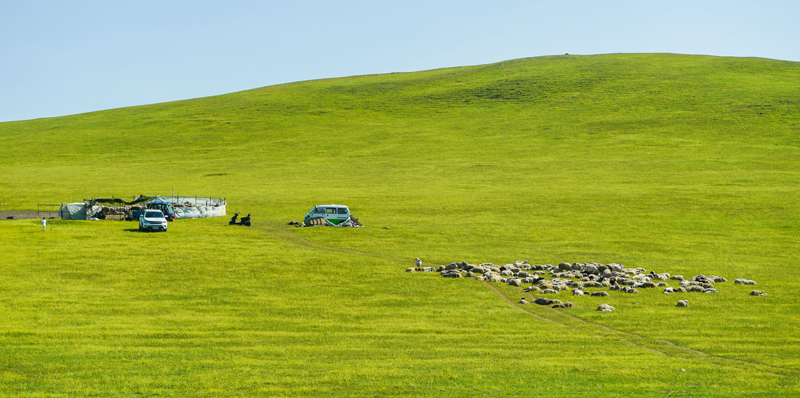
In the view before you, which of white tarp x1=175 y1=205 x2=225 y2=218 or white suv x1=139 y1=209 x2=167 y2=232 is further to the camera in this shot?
white tarp x1=175 y1=205 x2=225 y2=218

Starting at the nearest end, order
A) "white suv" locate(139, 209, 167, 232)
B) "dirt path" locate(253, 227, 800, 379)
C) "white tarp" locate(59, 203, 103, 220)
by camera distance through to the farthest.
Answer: "dirt path" locate(253, 227, 800, 379)
"white suv" locate(139, 209, 167, 232)
"white tarp" locate(59, 203, 103, 220)

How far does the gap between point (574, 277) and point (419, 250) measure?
1385cm

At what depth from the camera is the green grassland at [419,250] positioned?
22734 millimetres

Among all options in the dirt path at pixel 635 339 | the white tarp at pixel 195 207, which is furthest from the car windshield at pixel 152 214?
Result: the dirt path at pixel 635 339

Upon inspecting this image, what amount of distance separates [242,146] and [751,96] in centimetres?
10365

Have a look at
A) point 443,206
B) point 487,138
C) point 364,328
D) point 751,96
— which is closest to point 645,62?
point 751,96

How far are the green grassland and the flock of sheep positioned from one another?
1.09 meters

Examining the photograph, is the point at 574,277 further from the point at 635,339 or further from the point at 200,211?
the point at 200,211

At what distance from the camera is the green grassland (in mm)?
22734

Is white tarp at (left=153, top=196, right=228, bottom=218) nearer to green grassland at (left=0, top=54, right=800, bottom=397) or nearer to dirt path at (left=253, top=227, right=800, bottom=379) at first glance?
green grassland at (left=0, top=54, right=800, bottom=397)

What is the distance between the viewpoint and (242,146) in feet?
423

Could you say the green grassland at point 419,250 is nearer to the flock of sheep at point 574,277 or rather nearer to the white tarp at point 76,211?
the flock of sheep at point 574,277

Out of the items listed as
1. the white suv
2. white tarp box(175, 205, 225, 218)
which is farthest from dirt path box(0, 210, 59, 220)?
the white suv

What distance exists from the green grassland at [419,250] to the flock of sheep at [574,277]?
1087 millimetres
